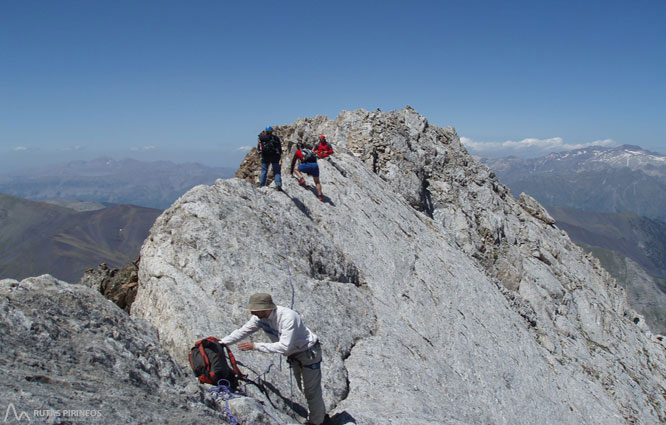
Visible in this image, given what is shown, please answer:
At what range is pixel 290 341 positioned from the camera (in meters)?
9.52

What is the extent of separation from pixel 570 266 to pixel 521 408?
33.1 m

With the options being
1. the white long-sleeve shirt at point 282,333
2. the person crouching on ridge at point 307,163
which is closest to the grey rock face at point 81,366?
the white long-sleeve shirt at point 282,333

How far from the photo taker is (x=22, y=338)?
7488 millimetres

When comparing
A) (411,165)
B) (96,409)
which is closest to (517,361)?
(411,165)

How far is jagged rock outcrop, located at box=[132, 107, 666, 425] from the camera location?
1341 centimetres

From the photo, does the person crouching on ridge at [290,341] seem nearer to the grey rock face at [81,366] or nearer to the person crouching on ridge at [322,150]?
the grey rock face at [81,366]

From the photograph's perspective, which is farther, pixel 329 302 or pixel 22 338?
pixel 329 302

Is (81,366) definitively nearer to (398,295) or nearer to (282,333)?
(282,333)

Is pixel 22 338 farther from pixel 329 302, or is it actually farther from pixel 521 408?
pixel 521 408

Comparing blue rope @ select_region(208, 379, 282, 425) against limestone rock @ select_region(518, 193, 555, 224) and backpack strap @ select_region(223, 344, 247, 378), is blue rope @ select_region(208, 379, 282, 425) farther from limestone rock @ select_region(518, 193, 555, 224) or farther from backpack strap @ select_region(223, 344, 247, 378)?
limestone rock @ select_region(518, 193, 555, 224)

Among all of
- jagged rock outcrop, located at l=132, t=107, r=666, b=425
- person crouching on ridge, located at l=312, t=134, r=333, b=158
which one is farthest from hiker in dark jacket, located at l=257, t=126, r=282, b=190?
person crouching on ridge, located at l=312, t=134, r=333, b=158

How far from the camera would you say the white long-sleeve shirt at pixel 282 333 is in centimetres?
953

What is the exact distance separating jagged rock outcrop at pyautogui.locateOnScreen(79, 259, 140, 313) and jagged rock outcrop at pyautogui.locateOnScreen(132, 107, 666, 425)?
133cm

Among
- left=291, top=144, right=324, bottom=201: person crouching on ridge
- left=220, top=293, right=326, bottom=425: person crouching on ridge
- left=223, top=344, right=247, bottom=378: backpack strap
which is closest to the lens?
left=220, top=293, right=326, bottom=425: person crouching on ridge
